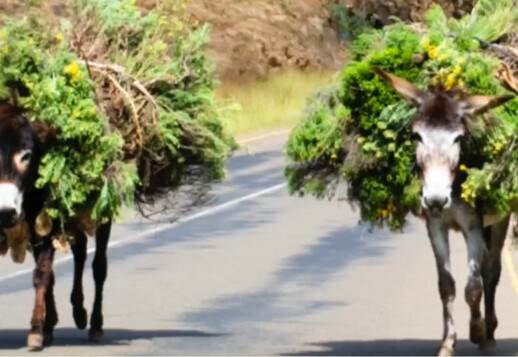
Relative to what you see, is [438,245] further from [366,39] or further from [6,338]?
[6,338]

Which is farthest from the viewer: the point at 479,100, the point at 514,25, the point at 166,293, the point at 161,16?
the point at 166,293

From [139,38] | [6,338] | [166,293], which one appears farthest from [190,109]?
[166,293]

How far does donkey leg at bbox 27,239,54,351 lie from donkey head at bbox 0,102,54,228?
1.43 ft

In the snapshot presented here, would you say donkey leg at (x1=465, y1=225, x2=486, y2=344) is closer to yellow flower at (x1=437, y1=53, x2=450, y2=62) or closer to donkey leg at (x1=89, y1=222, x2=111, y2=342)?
yellow flower at (x1=437, y1=53, x2=450, y2=62)

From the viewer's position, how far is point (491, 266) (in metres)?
16.5

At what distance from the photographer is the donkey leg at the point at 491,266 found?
16.4 m

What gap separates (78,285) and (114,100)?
57.1 inches

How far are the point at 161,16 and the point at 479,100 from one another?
10.7ft

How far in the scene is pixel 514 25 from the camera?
16281mm

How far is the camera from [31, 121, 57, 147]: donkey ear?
52.4 feet

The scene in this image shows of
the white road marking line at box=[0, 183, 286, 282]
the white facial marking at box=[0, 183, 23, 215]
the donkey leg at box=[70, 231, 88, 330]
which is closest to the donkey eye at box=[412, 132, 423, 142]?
the white facial marking at box=[0, 183, 23, 215]

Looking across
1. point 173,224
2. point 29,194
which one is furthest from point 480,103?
point 173,224

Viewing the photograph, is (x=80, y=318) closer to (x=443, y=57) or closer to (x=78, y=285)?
(x=78, y=285)

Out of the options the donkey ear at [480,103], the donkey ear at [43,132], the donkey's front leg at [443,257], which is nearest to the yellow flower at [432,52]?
the donkey ear at [480,103]
